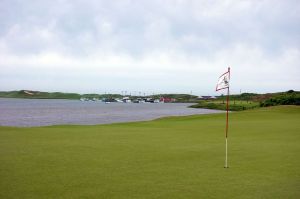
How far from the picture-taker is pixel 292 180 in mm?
8742

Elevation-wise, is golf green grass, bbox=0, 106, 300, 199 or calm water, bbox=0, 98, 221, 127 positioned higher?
golf green grass, bbox=0, 106, 300, 199

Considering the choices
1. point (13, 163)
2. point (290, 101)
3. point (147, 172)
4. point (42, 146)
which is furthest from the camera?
point (290, 101)

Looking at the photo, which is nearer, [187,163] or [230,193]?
[230,193]

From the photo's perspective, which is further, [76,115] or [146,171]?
[76,115]

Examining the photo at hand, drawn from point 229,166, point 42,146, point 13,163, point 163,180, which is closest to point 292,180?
point 229,166

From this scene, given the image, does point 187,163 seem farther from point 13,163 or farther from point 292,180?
point 13,163

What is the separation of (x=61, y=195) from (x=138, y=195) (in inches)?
58.5

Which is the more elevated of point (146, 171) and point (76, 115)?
point (146, 171)

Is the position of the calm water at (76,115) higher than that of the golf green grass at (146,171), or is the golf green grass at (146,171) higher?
the golf green grass at (146,171)

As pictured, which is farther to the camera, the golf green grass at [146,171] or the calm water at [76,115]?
the calm water at [76,115]

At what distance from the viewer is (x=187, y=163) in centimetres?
1076

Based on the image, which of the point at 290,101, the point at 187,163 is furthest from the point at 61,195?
the point at 290,101

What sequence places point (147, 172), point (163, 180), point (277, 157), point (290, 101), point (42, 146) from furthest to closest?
point (290, 101), point (42, 146), point (277, 157), point (147, 172), point (163, 180)

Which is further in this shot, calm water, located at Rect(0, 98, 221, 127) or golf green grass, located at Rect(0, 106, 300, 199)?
calm water, located at Rect(0, 98, 221, 127)
